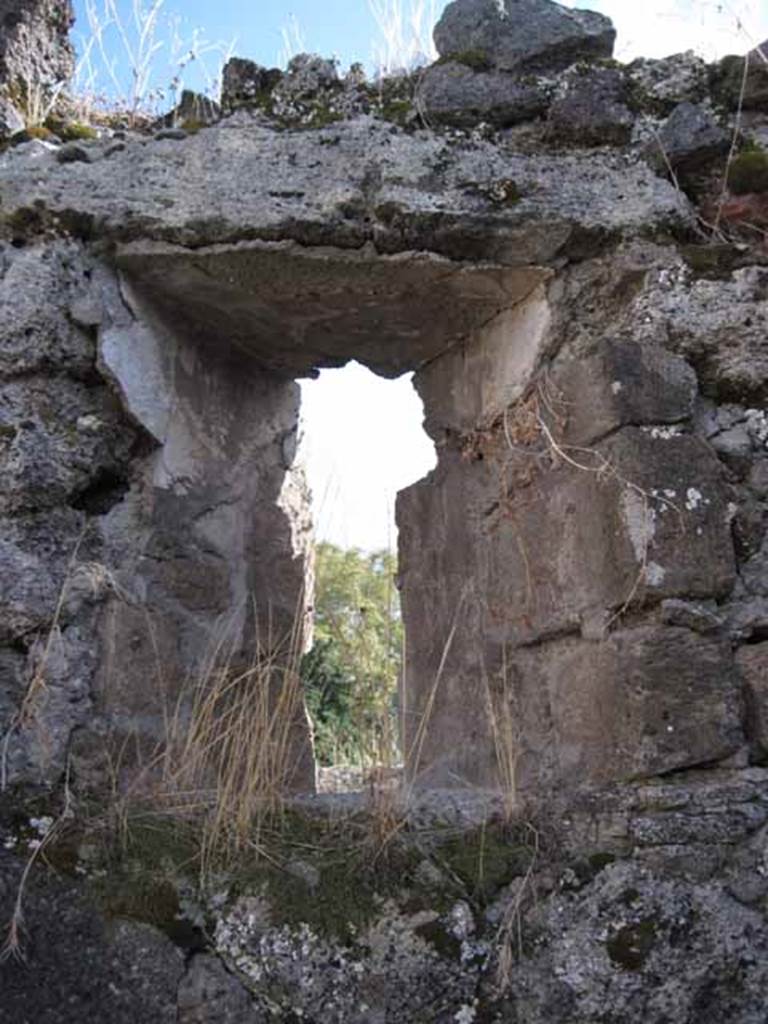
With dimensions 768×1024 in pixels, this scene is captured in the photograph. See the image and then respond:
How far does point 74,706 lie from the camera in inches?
100

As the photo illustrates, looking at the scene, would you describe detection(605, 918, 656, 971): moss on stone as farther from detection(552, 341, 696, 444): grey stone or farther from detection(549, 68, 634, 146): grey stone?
detection(549, 68, 634, 146): grey stone

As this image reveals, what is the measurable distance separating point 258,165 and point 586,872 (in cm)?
181

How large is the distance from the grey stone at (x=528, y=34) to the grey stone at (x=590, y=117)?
139 mm

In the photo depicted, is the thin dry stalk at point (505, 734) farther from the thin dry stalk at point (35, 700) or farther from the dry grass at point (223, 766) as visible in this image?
the thin dry stalk at point (35, 700)

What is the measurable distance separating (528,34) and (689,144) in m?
0.54

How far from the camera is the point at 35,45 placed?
10.2 feet

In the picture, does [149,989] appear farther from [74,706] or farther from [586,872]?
[586,872]

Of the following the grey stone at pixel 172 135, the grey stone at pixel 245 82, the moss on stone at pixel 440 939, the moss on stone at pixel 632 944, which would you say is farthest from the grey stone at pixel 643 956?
the grey stone at pixel 245 82

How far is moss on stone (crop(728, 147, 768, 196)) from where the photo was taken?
111 inches

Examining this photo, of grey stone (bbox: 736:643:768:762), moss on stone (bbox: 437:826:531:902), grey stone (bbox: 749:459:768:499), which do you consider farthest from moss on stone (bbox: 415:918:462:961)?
grey stone (bbox: 749:459:768:499)

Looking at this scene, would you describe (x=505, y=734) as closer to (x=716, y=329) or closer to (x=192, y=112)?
(x=716, y=329)

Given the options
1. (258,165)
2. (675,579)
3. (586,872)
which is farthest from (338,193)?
(586,872)

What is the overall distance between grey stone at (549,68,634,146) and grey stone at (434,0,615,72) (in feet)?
0.46

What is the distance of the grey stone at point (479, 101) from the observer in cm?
292
